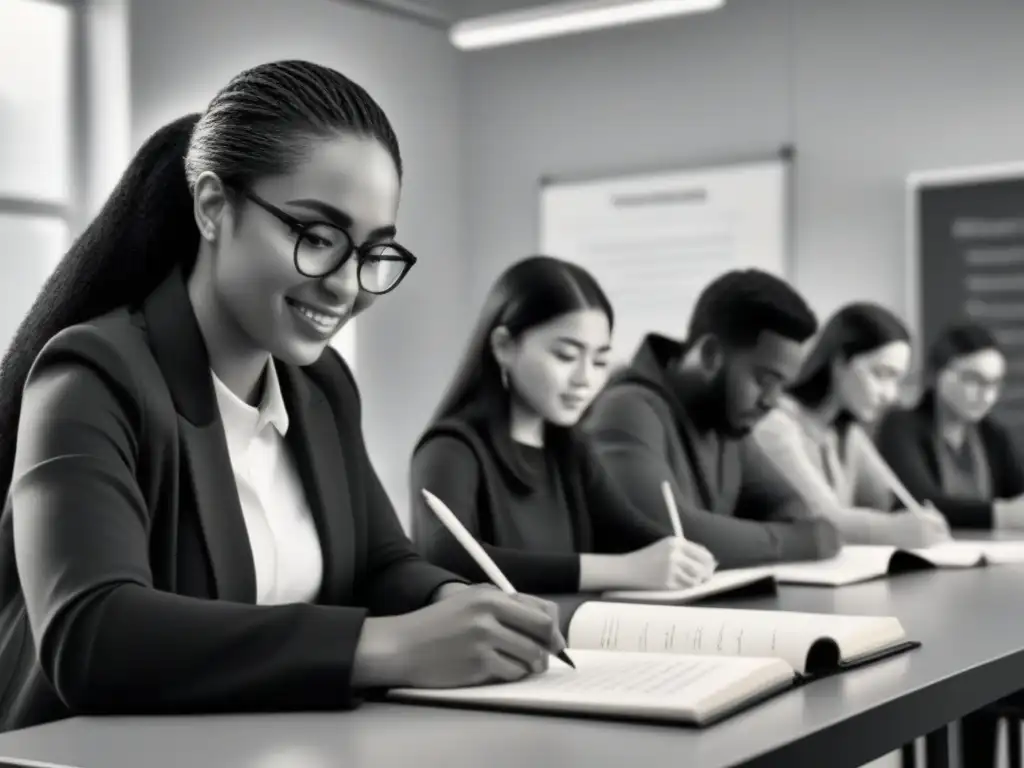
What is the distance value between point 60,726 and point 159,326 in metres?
0.46

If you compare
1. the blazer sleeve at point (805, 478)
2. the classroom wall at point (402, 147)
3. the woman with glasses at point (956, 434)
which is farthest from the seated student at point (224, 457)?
the classroom wall at point (402, 147)

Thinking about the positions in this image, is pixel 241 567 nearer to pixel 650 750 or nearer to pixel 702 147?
pixel 650 750

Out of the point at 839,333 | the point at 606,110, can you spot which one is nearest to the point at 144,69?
the point at 606,110

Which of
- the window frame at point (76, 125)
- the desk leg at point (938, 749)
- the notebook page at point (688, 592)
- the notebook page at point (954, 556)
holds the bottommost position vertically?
the desk leg at point (938, 749)

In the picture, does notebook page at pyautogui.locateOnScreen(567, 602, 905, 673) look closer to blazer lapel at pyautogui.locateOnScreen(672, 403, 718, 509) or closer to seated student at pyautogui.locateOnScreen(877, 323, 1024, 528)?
blazer lapel at pyautogui.locateOnScreen(672, 403, 718, 509)

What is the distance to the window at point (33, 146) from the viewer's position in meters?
4.88

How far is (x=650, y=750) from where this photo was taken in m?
1.10

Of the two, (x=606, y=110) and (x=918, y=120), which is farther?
(x=606, y=110)

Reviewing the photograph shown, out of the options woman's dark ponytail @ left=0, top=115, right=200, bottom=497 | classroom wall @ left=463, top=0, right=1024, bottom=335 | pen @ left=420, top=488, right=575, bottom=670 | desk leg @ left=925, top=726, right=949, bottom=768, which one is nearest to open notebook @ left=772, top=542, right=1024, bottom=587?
desk leg @ left=925, top=726, right=949, bottom=768

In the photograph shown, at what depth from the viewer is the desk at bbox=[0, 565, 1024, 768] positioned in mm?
1081

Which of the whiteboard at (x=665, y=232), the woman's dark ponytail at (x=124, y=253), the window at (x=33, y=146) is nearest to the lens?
the woman's dark ponytail at (x=124, y=253)

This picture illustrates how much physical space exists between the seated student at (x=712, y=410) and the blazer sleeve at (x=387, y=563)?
1.19 metres

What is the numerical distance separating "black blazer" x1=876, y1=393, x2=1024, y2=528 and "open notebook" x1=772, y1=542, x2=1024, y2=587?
0.96m

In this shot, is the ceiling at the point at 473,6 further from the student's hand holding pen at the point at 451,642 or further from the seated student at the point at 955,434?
the student's hand holding pen at the point at 451,642
